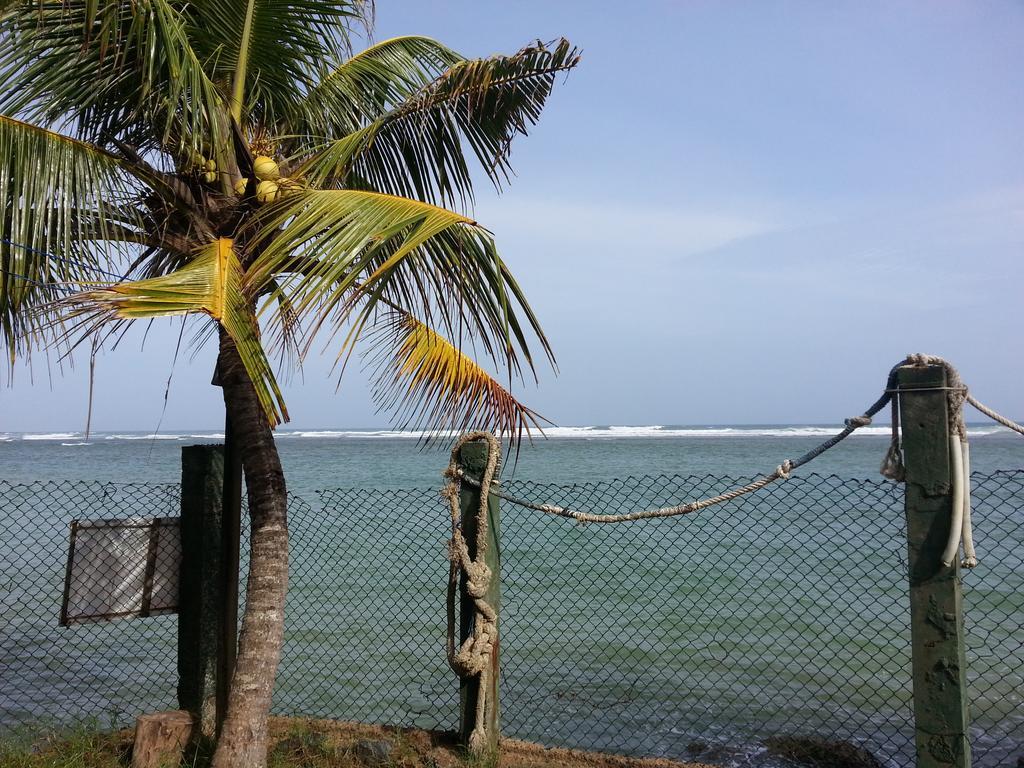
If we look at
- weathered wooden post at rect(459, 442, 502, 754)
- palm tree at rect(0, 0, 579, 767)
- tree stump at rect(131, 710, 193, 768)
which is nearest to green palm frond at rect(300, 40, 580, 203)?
palm tree at rect(0, 0, 579, 767)

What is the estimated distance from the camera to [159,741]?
13.4 feet

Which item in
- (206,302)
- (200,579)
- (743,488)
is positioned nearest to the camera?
(206,302)

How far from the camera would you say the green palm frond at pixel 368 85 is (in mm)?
4523

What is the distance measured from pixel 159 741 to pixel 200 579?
86 centimetres

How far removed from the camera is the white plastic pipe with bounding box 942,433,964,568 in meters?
2.94

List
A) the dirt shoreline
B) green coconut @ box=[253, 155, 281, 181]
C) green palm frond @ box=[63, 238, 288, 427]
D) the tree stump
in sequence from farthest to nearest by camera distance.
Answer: the dirt shoreline
the tree stump
green coconut @ box=[253, 155, 281, 181]
green palm frond @ box=[63, 238, 288, 427]

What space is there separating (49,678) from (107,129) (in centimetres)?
482

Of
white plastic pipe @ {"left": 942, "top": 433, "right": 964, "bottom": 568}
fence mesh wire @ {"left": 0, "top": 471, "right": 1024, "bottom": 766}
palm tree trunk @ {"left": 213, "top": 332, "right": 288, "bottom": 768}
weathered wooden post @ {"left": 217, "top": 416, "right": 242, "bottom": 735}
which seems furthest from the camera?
fence mesh wire @ {"left": 0, "top": 471, "right": 1024, "bottom": 766}

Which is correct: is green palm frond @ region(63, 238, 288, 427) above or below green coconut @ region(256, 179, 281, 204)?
below

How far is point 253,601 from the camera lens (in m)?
3.69

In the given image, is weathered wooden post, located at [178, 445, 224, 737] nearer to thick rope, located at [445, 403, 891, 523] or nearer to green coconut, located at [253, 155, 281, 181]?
thick rope, located at [445, 403, 891, 523]

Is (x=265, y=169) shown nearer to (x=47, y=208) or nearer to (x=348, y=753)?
(x=47, y=208)

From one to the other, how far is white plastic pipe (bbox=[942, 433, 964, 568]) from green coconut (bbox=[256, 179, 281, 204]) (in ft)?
9.73

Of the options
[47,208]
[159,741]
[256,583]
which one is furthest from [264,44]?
[159,741]
